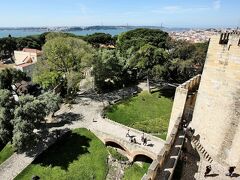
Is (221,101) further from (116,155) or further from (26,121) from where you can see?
(26,121)

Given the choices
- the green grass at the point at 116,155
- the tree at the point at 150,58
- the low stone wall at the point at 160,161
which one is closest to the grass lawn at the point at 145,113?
the green grass at the point at 116,155

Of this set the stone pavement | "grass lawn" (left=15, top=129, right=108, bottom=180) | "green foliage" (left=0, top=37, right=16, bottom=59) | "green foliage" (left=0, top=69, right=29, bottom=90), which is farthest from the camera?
"green foliage" (left=0, top=37, right=16, bottom=59)

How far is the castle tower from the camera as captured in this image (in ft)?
45.3

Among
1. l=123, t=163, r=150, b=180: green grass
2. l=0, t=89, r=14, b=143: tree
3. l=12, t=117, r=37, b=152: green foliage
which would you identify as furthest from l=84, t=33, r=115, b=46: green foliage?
l=123, t=163, r=150, b=180: green grass

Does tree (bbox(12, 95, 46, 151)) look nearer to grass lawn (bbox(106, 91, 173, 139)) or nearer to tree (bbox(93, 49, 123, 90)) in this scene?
grass lawn (bbox(106, 91, 173, 139))

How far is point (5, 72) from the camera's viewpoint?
3816 centimetres

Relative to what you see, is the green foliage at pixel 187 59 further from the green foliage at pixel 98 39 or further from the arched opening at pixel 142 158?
the green foliage at pixel 98 39

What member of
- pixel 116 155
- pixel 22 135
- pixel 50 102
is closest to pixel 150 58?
pixel 50 102

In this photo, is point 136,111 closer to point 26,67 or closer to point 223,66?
point 223,66

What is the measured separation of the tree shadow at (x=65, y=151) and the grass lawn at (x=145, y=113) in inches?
230

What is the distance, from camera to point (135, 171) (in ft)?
79.4

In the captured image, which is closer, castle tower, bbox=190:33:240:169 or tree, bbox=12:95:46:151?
castle tower, bbox=190:33:240:169

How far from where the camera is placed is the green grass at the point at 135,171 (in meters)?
23.5

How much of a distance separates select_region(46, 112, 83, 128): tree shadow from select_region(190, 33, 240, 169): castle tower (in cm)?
1817
